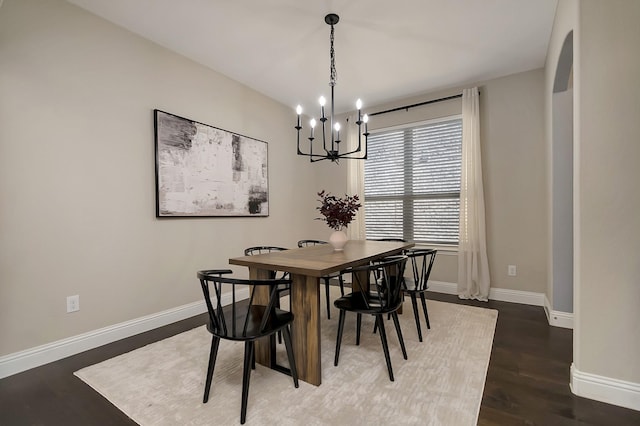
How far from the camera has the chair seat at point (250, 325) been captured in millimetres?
1539

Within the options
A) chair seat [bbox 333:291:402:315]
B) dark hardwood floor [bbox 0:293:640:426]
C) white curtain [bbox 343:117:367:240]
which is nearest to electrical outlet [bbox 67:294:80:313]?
dark hardwood floor [bbox 0:293:640:426]

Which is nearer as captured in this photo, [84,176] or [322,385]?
[322,385]

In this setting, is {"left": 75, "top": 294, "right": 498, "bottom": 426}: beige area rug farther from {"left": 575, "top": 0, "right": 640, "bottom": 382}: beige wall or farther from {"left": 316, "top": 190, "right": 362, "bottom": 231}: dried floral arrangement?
{"left": 316, "top": 190, "right": 362, "bottom": 231}: dried floral arrangement

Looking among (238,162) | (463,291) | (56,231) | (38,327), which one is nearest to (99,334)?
(38,327)

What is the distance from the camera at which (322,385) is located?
1821 mm

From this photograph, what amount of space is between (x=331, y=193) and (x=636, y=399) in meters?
3.91

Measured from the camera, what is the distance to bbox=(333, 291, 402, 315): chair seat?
6.32 feet

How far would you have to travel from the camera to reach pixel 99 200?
2.45m

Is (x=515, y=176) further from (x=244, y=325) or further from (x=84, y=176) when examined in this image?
(x=84, y=176)

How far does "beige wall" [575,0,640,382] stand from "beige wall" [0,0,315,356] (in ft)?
10.7

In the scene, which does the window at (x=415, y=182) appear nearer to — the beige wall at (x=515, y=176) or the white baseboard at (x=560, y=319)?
the beige wall at (x=515, y=176)

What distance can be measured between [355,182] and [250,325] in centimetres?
319

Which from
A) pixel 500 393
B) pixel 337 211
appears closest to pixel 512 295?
pixel 500 393

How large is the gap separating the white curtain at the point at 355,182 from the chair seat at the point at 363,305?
2.24 metres
